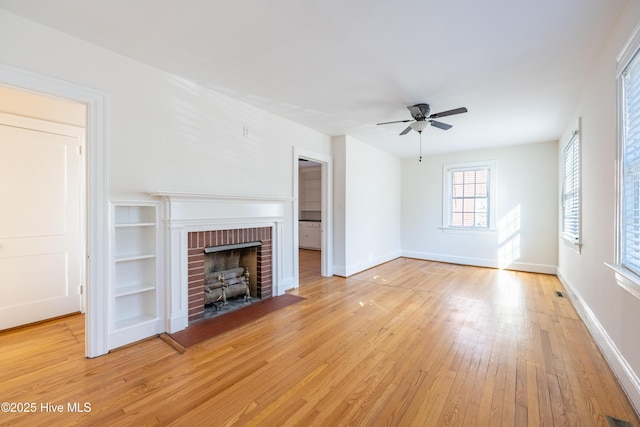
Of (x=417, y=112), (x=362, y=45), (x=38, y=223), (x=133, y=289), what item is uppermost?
(x=362, y=45)

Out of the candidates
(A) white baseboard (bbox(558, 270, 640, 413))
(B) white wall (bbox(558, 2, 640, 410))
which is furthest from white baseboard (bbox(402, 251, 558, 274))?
(B) white wall (bbox(558, 2, 640, 410))

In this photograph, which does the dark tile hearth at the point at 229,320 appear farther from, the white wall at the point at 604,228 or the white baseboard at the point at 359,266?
the white wall at the point at 604,228

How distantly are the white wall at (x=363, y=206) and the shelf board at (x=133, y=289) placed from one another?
3.18 metres

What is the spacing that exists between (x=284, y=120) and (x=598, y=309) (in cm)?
427

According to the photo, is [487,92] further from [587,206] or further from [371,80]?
[587,206]

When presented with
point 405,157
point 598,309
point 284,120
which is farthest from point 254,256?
point 405,157

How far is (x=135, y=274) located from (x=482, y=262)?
21.1 ft

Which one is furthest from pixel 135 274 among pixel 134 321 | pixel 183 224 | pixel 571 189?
pixel 571 189

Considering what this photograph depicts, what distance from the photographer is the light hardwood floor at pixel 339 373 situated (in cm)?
174

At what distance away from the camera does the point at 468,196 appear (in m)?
6.41

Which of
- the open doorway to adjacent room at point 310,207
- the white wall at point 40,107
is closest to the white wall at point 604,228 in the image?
the white wall at point 40,107

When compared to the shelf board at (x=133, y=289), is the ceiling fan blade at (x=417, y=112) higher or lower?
higher

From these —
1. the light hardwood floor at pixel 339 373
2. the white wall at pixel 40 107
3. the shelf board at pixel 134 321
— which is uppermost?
the white wall at pixel 40 107

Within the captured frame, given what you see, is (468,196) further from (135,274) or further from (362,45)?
(135,274)
